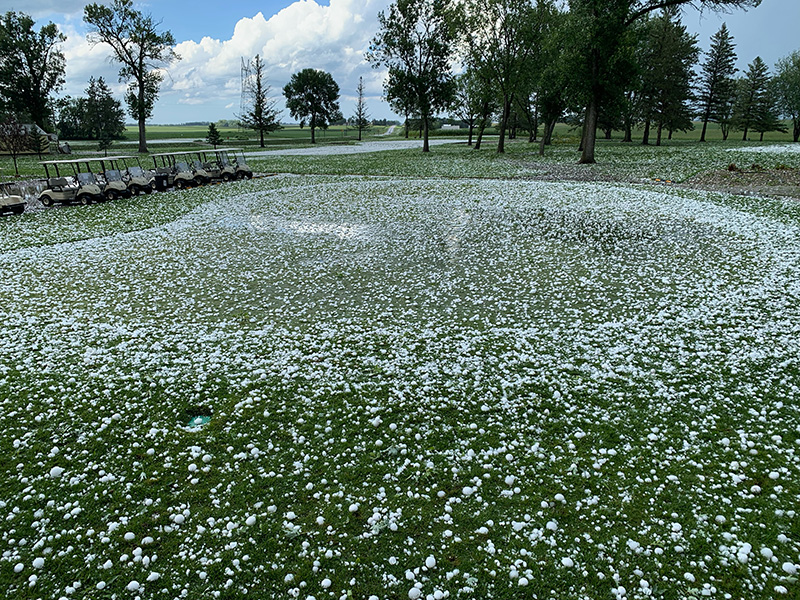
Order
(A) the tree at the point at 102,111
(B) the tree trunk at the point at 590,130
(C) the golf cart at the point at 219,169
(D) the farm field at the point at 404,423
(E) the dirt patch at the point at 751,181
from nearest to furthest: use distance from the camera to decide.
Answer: (D) the farm field at the point at 404,423
(E) the dirt patch at the point at 751,181
(C) the golf cart at the point at 219,169
(B) the tree trunk at the point at 590,130
(A) the tree at the point at 102,111

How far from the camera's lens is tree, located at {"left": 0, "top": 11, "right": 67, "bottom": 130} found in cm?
6844

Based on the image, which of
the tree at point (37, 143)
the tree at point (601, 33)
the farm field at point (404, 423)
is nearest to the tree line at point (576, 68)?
the tree at point (601, 33)

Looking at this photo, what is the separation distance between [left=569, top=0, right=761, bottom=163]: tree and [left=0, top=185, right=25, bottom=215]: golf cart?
36.2 metres

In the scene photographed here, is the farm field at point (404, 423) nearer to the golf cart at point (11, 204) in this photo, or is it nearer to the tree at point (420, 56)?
the golf cart at point (11, 204)

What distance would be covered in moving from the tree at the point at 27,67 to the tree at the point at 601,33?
256 ft

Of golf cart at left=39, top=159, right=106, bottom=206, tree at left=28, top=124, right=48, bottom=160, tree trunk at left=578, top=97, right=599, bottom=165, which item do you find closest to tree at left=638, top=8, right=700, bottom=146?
tree trunk at left=578, top=97, right=599, bottom=165

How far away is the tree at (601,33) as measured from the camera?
1270 inches

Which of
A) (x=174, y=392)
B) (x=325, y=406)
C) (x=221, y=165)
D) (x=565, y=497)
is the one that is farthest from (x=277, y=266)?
(x=221, y=165)


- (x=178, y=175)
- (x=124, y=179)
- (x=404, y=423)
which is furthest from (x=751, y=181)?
(x=124, y=179)

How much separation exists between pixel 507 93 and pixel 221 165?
105ft

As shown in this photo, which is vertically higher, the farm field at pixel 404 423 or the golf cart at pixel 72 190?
the golf cart at pixel 72 190

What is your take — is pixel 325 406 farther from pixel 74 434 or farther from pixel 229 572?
pixel 74 434

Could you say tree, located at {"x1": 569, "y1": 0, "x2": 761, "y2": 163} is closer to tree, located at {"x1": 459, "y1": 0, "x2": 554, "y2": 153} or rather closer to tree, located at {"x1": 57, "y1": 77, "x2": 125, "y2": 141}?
tree, located at {"x1": 459, "y1": 0, "x2": 554, "y2": 153}

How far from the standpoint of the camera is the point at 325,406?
22.6 feet
